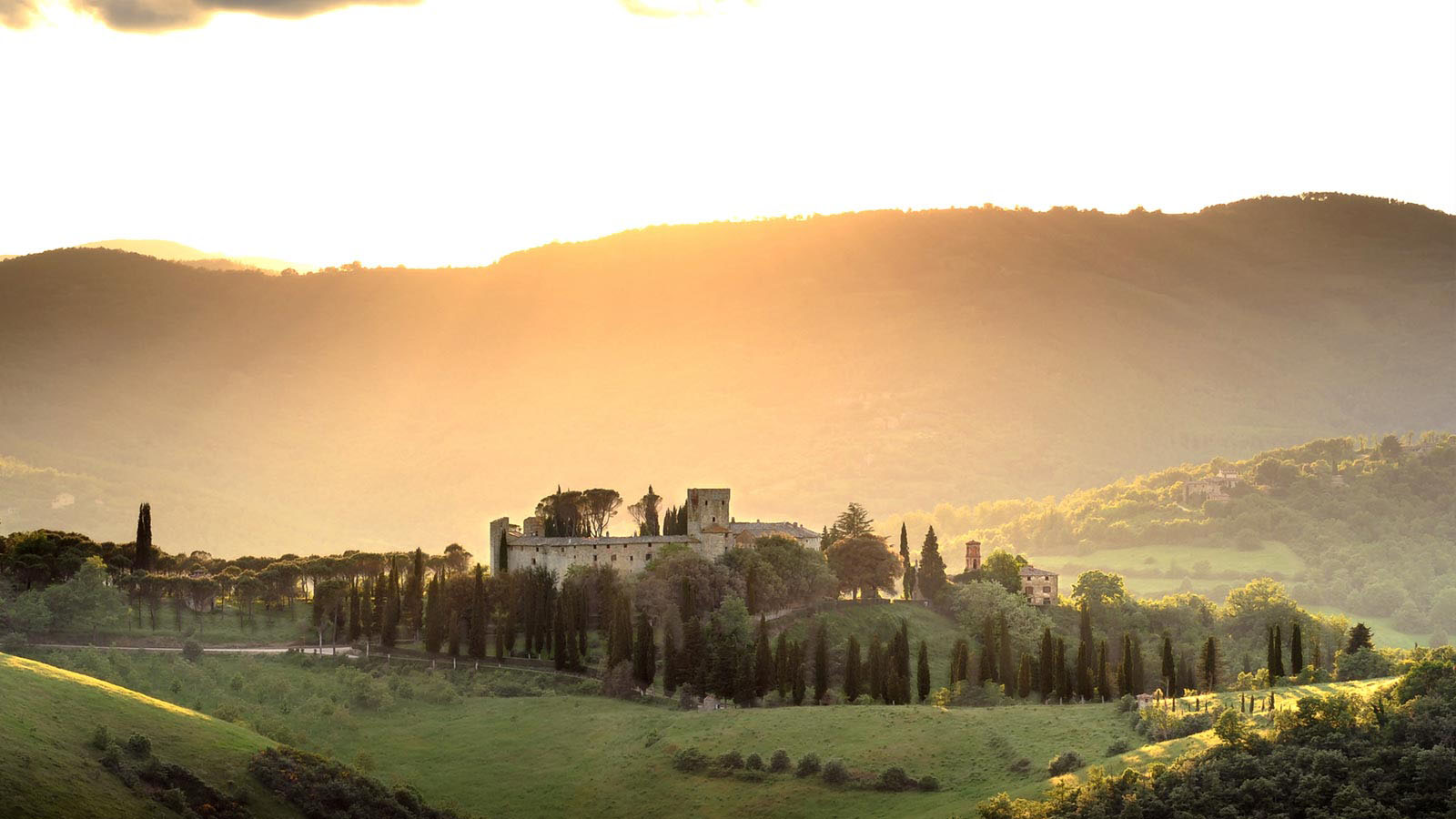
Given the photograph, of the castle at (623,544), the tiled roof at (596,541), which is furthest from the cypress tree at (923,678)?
the tiled roof at (596,541)

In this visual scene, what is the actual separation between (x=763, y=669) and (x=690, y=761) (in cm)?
1510

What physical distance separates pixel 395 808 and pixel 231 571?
58.8 metres

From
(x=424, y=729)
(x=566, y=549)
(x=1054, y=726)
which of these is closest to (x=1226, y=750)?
(x=1054, y=726)

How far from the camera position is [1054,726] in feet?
308

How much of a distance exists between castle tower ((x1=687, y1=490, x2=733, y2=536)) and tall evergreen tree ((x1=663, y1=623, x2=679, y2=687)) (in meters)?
24.1

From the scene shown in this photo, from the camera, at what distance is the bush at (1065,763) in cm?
8481

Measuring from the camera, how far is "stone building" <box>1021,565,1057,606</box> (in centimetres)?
14962

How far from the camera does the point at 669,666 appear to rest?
11169 centimetres

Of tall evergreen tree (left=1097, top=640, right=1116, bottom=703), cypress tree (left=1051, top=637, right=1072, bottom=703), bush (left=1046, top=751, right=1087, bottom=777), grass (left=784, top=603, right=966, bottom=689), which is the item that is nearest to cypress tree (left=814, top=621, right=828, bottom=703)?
grass (left=784, top=603, right=966, bottom=689)

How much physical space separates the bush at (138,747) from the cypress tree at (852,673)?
44.5 metres

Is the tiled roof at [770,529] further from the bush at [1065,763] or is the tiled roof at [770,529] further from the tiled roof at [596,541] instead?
the bush at [1065,763]

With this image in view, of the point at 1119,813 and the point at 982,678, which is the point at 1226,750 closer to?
the point at 1119,813

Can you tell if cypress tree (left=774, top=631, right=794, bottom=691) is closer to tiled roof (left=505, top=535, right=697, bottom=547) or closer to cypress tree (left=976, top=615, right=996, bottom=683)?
cypress tree (left=976, top=615, right=996, bottom=683)

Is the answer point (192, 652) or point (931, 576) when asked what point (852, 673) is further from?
point (192, 652)
